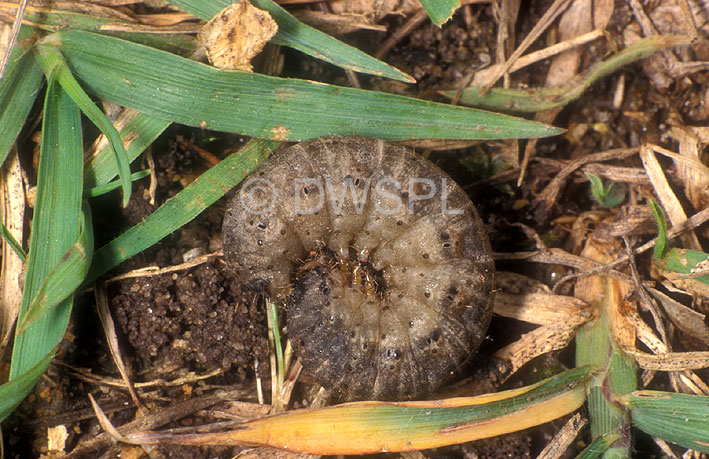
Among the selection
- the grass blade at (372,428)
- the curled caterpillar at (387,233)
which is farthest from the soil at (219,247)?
the curled caterpillar at (387,233)

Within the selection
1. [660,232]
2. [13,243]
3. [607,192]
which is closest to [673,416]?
[660,232]

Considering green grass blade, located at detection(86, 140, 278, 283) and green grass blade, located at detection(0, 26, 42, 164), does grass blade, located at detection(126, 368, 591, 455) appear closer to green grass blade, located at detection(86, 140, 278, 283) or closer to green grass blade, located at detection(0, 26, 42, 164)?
green grass blade, located at detection(86, 140, 278, 283)

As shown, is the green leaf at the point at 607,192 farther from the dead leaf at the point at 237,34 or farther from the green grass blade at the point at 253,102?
the dead leaf at the point at 237,34

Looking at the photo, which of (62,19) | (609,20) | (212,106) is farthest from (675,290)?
(62,19)

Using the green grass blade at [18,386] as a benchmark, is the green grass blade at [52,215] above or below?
above

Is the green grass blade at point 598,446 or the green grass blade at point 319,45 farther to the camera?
the green grass blade at point 319,45

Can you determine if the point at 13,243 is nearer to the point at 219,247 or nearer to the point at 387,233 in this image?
the point at 219,247

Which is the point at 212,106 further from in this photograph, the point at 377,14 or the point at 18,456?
the point at 18,456
